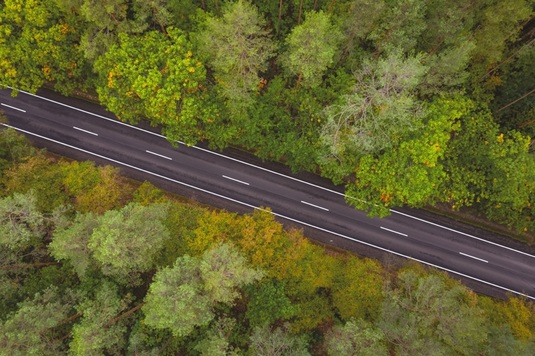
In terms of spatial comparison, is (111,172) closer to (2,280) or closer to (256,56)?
(2,280)

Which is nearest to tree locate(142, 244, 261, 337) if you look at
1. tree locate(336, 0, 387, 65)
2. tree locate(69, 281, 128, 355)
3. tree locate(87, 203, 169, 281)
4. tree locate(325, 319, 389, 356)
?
tree locate(87, 203, 169, 281)

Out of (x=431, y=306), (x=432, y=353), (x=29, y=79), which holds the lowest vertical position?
(x=432, y=353)

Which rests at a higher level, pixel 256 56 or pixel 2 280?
pixel 256 56

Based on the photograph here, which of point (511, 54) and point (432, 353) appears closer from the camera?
point (432, 353)

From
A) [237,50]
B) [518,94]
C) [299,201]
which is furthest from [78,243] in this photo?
[518,94]

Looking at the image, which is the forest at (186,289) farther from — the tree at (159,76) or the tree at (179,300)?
the tree at (159,76)

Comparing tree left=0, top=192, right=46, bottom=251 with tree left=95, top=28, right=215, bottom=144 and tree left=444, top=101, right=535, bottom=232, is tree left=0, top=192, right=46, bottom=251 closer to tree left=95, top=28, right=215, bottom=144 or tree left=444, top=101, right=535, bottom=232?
tree left=95, top=28, right=215, bottom=144

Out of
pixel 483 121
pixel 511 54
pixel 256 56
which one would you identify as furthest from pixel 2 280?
pixel 511 54
